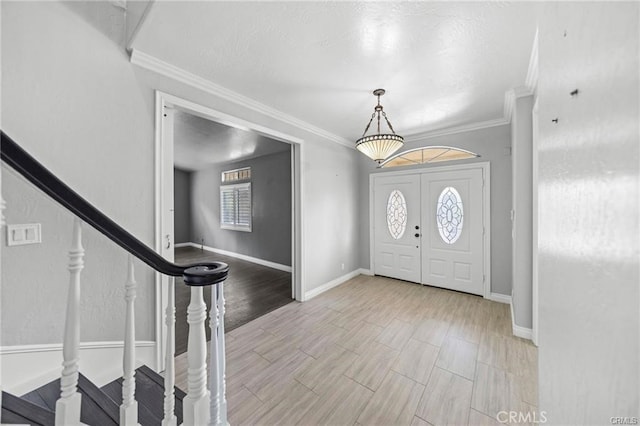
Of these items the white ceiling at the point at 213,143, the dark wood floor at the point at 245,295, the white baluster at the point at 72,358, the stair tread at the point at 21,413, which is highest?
the white ceiling at the point at 213,143

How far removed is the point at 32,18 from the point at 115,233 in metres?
1.72

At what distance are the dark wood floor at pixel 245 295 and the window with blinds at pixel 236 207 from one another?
1.12 m

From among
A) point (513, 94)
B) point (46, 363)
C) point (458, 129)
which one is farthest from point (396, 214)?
point (46, 363)

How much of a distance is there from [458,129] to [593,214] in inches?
164

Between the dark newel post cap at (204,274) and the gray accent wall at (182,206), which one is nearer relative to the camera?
the dark newel post cap at (204,274)

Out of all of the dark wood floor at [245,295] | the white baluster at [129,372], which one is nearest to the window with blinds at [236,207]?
the dark wood floor at [245,295]

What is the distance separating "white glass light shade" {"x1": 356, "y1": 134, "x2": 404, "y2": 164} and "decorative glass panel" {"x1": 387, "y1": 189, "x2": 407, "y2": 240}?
184cm

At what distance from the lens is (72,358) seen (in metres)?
0.91

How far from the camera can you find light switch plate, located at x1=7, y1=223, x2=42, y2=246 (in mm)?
1483

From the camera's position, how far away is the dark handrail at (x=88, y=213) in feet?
2.76

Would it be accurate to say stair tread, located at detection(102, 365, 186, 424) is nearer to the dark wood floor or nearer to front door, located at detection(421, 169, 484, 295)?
the dark wood floor

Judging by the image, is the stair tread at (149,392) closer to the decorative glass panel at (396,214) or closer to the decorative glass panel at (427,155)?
the decorative glass panel at (396,214)

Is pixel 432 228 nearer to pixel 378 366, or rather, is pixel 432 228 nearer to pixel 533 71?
pixel 533 71

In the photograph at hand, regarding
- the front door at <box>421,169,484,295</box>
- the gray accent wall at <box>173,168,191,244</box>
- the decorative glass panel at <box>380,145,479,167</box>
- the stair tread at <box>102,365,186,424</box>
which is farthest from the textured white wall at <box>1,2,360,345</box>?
the gray accent wall at <box>173,168,191,244</box>
